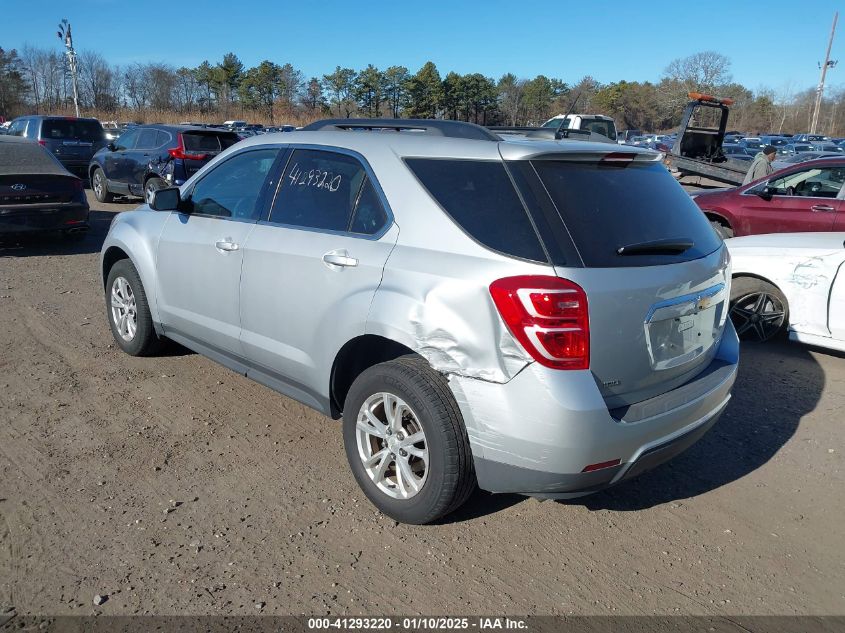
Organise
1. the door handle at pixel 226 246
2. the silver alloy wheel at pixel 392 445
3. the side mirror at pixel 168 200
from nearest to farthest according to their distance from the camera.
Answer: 1. the silver alloy wheel at pixel 392 445
2. the door handle at pixel 226 246
3. the side mirror at pixel 168 200

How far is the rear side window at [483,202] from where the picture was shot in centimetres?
273

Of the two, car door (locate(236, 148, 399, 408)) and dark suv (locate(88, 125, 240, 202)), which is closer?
car door (locate(236, 148, 399, 408))

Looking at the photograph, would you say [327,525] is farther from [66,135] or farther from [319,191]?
[66,135]

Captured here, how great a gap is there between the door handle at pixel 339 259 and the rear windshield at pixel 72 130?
52.9 feet

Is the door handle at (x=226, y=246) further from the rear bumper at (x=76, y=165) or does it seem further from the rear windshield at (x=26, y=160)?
the rear bumper at (x=76, y=165)

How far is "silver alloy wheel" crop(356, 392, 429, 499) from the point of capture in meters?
3.04

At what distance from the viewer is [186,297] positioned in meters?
4.40

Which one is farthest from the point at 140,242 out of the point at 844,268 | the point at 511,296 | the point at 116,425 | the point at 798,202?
the point at 798,202

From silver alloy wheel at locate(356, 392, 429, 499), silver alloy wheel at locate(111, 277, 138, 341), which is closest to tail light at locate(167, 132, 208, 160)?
silver alloy wheel at locate(111, 277, 138, 341)

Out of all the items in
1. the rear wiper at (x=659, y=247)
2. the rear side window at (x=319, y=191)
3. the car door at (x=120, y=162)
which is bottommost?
the car door at (x=120, y=162)

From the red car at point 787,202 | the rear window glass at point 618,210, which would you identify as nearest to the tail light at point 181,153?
the red car at point 787,202

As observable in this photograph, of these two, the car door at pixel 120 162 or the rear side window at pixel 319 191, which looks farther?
the car door at pixel 120 162

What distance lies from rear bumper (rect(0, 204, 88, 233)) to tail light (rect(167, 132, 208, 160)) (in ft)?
11.7

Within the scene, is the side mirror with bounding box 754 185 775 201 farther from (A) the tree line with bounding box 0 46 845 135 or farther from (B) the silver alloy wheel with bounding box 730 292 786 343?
(A) the tree line with bounding box 0 46 845 135
